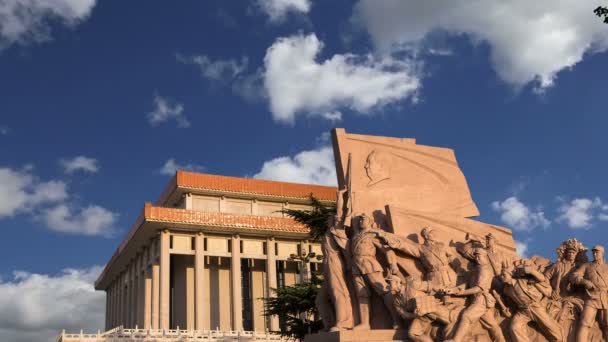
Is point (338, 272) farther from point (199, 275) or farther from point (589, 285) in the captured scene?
point (199, 275)

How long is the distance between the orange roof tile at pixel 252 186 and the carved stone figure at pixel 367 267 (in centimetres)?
2569

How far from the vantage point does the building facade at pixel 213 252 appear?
31.2 metres

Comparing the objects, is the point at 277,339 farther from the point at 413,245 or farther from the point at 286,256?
the point at 413,245

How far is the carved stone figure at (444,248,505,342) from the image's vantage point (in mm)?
8312

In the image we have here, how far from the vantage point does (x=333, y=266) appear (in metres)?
9.18

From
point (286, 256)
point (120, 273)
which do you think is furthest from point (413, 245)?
point (120, 273)

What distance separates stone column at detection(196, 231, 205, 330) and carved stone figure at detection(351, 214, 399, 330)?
918 inches

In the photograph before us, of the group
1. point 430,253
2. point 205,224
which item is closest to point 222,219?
point 205,224

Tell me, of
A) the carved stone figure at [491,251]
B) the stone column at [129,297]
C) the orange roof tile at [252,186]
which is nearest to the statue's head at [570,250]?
the carved stone figure at [491,251]

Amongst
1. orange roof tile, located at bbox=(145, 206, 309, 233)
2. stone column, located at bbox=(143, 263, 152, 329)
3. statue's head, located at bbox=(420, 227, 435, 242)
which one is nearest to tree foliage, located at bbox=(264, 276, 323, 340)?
statue's head, located at bbox=(420, 227, 435, 242)

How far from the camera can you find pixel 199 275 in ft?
104

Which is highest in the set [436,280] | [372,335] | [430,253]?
[430,253]

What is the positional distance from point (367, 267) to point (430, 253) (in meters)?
0.94

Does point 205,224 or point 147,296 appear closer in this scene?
point 205,224
